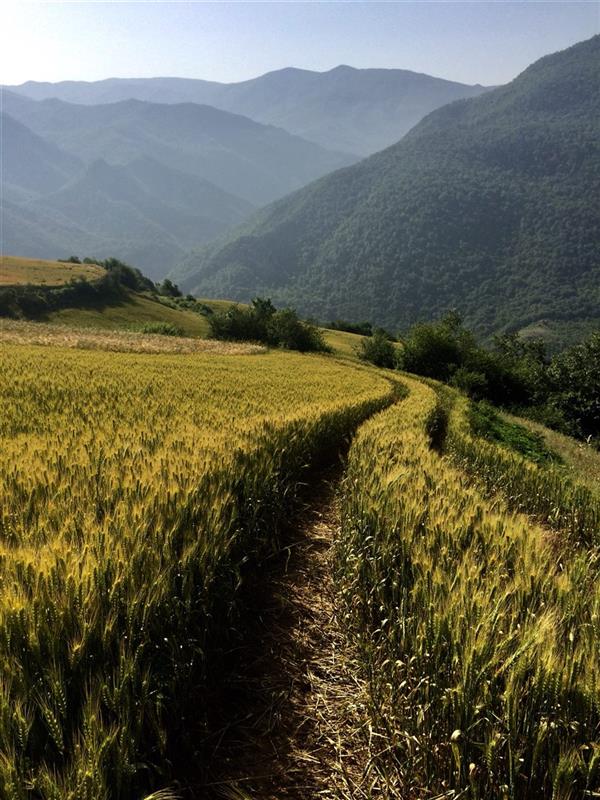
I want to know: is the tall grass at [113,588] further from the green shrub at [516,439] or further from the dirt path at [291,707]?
the green shrub at [516,439]

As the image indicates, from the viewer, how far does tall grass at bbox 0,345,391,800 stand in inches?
73.5

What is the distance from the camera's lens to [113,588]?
2.51 metres

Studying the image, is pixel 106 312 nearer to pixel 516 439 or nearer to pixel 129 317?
pixel 129 317

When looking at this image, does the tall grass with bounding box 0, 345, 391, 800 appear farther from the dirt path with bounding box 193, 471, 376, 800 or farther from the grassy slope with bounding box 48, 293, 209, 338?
the grassy slope with bounding box 48, 293, 209, 338

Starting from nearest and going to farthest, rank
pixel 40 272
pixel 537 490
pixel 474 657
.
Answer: pixel 474 657
pixel 537 490
pixel 40 272

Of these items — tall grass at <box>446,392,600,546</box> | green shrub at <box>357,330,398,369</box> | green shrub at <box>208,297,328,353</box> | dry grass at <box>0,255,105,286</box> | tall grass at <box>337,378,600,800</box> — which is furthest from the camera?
dry grass at <box>0,255,105,286</box>

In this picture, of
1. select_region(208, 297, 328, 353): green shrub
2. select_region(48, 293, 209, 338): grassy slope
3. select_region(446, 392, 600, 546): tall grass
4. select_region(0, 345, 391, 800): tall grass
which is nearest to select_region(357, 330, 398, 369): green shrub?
select_region(208, 297, 328, 353): green shrub

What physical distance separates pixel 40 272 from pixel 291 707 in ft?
352

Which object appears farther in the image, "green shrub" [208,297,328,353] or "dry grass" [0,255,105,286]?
"dry grass" [0,255,105,286]

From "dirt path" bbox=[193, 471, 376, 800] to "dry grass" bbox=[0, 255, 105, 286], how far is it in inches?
3571

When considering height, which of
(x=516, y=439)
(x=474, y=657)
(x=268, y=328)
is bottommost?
(x=516, y=439)

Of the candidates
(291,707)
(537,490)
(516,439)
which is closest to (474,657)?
(291,707)

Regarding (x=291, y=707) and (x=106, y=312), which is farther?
(x=106, y=312)

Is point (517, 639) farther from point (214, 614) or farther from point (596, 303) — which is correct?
point (596, 303)
